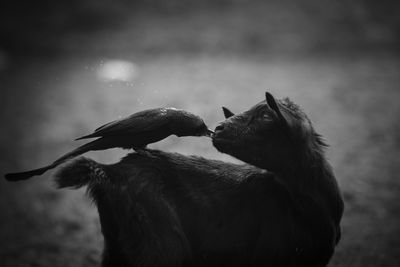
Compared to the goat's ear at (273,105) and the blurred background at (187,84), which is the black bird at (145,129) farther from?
the blurred background at (187,84)

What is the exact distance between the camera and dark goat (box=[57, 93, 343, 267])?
2609 mm

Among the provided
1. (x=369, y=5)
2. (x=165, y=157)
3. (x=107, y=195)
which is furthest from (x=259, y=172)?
(x=369, y=5)

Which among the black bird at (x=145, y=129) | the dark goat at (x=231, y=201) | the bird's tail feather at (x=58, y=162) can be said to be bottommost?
the dark goat at (x=231, y=201)

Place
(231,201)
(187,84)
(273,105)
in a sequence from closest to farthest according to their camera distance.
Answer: (273,105)
(231,201)
(187,84)

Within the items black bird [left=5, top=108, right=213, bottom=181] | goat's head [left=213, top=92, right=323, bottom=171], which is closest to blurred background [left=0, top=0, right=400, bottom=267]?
goat's head [left=213, top=92, right=323, bottom=171]

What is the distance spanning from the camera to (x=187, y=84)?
10070 millimetres

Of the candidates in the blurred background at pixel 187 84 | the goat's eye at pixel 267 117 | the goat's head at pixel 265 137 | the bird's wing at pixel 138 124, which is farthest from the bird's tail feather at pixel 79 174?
the blurred background at pixel 187 84

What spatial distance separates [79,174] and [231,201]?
3.32ft

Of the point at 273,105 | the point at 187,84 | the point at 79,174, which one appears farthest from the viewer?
the point at 187,84

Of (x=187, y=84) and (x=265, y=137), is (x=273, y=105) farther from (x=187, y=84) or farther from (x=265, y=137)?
(x=187, y=84)

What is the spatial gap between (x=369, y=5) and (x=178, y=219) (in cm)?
1187

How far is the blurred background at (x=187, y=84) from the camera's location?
553cm

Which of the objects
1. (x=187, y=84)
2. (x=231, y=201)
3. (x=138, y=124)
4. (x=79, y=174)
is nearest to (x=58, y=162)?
(x=79, y=174)

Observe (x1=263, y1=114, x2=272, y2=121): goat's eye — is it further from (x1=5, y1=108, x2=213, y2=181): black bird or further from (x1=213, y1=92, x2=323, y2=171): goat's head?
(x1=5, y1=108, x2=213, y2=181): black bird
